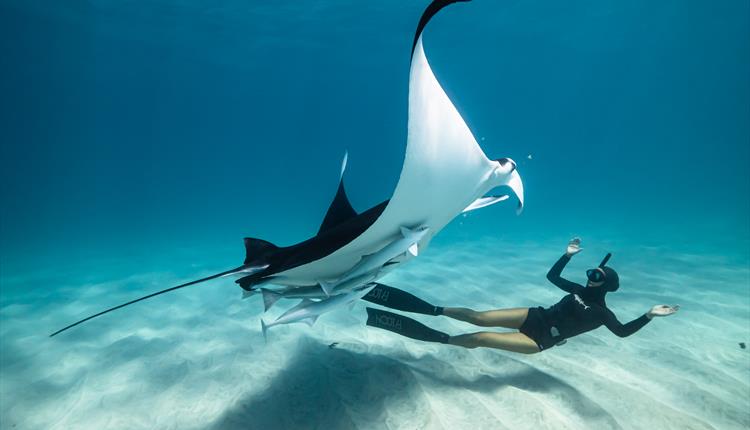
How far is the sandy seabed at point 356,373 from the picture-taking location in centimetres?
265

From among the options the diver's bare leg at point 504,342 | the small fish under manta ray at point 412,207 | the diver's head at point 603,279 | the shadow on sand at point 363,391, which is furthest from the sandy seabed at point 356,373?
the small fish under manta ray at point 412,207

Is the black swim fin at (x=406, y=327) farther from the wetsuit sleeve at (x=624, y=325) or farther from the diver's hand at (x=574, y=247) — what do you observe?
the diver's hand at (x=574, y=247)

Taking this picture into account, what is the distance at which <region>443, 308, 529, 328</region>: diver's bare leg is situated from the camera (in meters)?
3.79

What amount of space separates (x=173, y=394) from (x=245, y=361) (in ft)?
2.32

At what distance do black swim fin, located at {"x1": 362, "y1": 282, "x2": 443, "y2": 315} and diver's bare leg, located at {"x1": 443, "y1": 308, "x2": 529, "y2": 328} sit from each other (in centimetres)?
23

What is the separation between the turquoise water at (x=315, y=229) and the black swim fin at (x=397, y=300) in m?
0.44

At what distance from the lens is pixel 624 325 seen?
318 centimetres

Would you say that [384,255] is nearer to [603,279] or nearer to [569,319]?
[569,319]

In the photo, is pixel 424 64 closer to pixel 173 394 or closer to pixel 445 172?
pixel 445 172

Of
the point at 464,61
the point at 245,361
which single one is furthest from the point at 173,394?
the point at 464,61

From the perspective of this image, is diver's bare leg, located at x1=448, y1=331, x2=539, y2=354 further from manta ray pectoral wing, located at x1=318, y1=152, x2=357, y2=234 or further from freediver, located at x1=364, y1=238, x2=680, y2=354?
manta ray pectoral wing, located at x1=318, y1=152, x2=357, y2=234

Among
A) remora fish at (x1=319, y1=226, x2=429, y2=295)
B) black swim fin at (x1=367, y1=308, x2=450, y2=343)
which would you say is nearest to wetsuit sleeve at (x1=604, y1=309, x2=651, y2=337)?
black swim fin at (x1=367, y1=308, x2=450, y2=343)

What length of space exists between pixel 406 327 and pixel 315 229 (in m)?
20.7

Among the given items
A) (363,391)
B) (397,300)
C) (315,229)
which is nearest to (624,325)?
(397,300)
